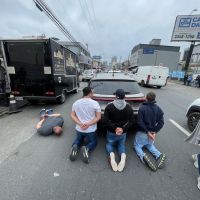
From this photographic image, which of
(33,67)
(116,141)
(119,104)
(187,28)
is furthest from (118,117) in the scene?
(187,28)

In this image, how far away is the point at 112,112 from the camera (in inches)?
123

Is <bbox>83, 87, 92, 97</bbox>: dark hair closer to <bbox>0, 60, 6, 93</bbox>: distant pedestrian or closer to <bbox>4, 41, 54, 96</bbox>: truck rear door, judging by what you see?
<bbox>4, 41, 54, 96</bbox>: truck rear door

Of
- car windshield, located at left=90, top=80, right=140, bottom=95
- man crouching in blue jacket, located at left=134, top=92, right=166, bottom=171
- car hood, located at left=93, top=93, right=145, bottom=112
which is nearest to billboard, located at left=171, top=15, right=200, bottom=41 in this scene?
car windshield, located at left=90, top=80, right=140, bottom=95

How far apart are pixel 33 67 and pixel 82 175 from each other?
5.25 meters

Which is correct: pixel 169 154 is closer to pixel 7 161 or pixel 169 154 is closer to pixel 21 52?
pixel 7 161

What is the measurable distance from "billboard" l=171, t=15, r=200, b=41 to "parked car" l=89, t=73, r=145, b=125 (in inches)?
1097

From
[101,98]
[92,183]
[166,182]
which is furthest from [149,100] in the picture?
[92,183]

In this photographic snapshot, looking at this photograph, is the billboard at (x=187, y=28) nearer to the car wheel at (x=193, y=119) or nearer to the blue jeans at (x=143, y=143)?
the car wheel at (x=193, y=119)

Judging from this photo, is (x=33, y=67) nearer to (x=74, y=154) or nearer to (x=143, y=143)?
(x=74, y=154)

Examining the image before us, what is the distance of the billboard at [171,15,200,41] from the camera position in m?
25.4

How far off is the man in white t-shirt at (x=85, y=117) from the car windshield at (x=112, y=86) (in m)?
1.09

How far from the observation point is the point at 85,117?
3.32 m

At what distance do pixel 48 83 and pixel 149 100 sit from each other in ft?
15.5

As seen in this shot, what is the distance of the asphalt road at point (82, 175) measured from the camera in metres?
2.39
